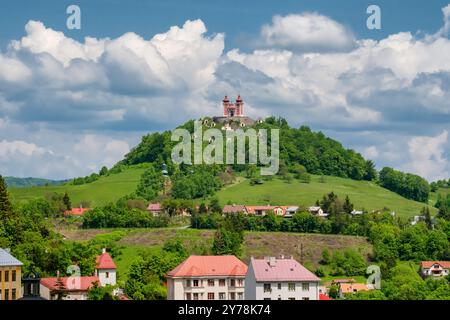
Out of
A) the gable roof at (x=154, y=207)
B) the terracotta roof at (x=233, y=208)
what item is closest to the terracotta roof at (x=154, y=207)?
the gable roof at (x=154, y=207)

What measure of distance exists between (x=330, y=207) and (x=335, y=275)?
40.7 m

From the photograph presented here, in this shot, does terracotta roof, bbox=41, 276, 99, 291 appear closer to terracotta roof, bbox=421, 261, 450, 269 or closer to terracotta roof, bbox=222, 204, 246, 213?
terracotta roof, bbox=421, 261, 450, 269

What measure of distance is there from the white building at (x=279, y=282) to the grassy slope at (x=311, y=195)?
306 ft

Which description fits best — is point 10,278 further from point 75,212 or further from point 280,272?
point 75,212

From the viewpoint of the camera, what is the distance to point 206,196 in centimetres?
16675

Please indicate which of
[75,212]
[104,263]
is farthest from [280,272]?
[75,212]

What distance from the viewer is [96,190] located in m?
175

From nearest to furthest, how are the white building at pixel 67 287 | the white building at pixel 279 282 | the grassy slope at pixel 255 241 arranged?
1. the white building at pixel 279 282
2. the white building at pixel 67 287
3. the grassy slope at pixel 255 241

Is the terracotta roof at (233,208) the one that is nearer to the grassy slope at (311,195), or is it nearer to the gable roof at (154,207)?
the grassy slope at (311,195)

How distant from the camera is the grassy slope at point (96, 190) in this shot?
16716 centimetres

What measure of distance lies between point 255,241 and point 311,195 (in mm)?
44654

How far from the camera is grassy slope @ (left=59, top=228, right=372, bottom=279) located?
116m

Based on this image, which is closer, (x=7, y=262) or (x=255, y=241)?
(x=7, y=262)

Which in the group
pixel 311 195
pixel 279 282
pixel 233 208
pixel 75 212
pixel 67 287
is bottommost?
pixel 67 287
